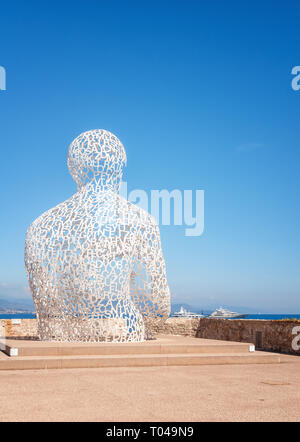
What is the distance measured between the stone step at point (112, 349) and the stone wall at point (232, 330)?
1.59 meters

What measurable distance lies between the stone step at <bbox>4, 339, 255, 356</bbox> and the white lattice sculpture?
87 centimetres

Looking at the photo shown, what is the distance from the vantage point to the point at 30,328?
1728 centimetres

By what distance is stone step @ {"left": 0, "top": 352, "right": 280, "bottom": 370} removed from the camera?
30.3ft

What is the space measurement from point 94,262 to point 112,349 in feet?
6.44

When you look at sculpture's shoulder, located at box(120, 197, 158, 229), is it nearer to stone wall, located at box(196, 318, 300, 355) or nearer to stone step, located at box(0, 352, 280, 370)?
stone step, located at box(0, 352, 280, 370)

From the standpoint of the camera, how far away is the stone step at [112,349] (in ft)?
32.7

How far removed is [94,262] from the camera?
36.7ft

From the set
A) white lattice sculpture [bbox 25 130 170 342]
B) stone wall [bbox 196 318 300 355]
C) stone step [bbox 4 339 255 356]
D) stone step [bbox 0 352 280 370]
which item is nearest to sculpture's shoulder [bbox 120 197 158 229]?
white lattice sculpture [bbox 25 130 170 342]

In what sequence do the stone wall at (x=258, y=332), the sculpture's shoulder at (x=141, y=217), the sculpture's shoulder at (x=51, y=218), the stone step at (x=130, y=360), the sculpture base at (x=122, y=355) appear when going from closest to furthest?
1. the stone step at (x=130, y=360)
2. the sculpture base at (x=122, y=355)
3. the sculpture's shoulder at (x=51, y=218)
4. the sculpture's shoulder at (x=141, y=217)
5. the stone wall at (x=258, y=332)

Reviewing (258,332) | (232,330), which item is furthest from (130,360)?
(232,330)

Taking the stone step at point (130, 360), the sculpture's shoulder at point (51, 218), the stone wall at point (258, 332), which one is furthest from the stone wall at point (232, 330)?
the sculpture's shoulder at point (51, 218)

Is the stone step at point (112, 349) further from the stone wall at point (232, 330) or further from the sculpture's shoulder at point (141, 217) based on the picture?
the sculpture's shoulder at point (141, 217)

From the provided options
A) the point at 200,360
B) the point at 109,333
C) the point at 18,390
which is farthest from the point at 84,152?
the point at 18,390
